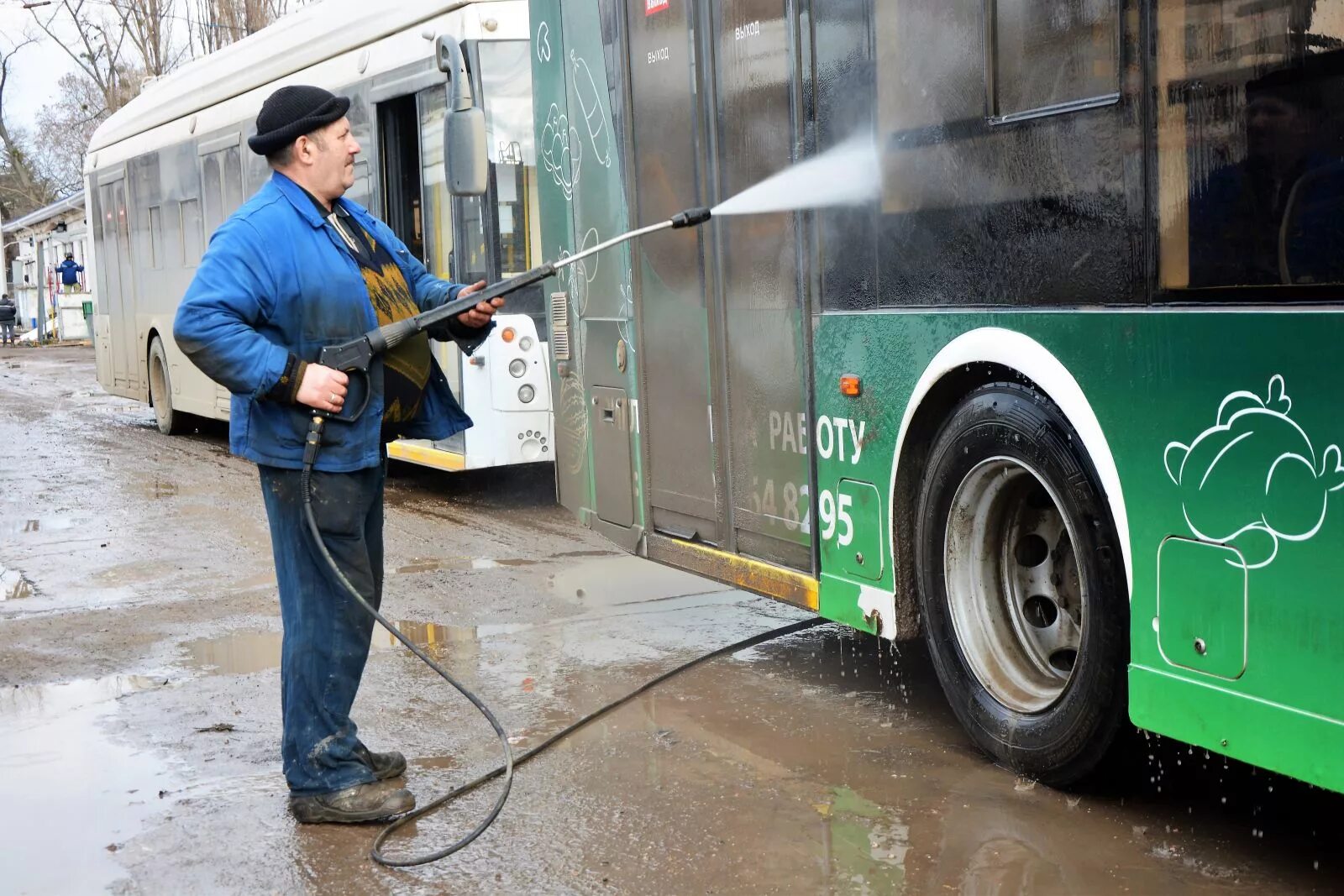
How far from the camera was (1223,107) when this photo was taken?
139 inches

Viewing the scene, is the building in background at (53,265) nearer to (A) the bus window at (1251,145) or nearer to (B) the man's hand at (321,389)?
(B) the man's hand at (321,389)

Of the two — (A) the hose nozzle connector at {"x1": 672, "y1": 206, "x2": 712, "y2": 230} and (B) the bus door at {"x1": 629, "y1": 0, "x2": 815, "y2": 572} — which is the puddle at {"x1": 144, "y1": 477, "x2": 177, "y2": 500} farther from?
(A) the hose nozzle connector at {"x1": 672, "y1": 206, "x2": 712, "y2": 230}

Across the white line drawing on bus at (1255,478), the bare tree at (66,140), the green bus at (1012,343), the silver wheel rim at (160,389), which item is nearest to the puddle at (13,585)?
the green bus at (1012,343)

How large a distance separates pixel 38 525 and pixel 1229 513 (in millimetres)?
8752

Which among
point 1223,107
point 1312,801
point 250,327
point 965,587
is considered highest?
point 1223,107

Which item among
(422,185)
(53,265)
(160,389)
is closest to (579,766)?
(422,185)

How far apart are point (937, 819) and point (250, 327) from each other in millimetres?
2337

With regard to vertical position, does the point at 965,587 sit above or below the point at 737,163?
below

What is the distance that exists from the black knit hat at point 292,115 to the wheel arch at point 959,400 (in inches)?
75.9

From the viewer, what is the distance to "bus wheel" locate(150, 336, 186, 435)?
16.7 m

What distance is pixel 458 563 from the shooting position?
848cm

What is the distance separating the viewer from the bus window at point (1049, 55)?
12.7ft

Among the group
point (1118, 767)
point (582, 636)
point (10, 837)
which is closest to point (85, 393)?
point (582, 636)

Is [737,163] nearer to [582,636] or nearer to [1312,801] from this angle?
[582,636]
